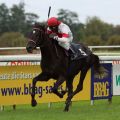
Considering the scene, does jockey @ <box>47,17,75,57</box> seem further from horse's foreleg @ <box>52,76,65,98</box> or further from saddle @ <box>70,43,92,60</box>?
horse's foreleg @ <box>52,76,65,98</box>

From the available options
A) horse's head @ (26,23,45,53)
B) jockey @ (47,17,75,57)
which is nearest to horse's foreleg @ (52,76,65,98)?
jockey @ (47,17,75,57)

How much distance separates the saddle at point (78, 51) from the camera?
34.7 feet

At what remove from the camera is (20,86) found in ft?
35.4

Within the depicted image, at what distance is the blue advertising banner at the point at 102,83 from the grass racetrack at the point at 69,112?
22cm

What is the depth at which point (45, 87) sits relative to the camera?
436 inches

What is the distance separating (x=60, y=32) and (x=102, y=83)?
2171mm

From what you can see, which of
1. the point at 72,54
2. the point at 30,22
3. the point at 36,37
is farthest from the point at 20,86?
the point at 30,22

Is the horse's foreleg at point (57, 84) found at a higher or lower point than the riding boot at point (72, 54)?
lower

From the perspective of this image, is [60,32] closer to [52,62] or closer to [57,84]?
[52,62]

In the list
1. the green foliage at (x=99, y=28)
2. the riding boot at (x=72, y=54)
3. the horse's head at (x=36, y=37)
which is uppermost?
the horse's head at (x=36, y=37)

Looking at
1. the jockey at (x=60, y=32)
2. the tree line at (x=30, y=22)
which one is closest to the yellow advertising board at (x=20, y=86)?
the jockey at (x=60, y=32)

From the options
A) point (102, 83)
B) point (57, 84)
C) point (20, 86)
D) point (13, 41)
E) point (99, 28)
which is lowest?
point (99, 28)

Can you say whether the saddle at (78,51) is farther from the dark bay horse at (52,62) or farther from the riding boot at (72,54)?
the dark bay horse at (52,62)

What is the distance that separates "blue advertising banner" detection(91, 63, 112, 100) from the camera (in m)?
11.7
